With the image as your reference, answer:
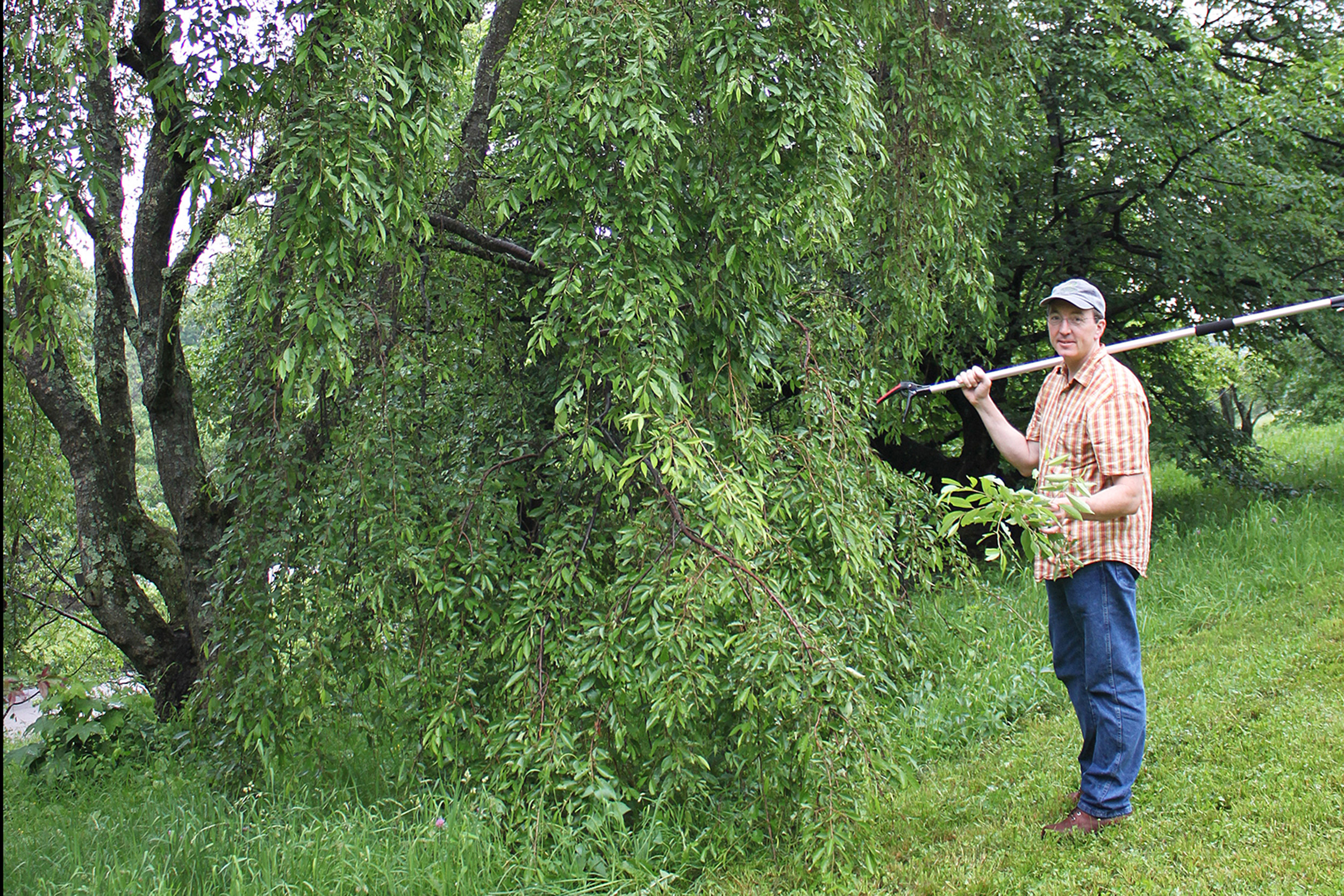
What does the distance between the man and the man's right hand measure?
0.25 m

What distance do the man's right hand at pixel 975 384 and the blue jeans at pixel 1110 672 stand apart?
698 mm

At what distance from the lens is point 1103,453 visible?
3082mm

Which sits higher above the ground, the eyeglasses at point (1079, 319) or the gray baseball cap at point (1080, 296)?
the gray baseball cap at point (1080, 296)

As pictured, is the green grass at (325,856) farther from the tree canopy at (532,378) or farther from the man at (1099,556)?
the man at (1099,556)

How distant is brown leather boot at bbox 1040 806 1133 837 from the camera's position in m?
3.34

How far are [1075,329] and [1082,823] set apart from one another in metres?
1.68

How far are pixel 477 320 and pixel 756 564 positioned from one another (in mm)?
1806

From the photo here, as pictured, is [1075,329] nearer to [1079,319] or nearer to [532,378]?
[1079,319]

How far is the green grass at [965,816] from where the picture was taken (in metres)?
3.19

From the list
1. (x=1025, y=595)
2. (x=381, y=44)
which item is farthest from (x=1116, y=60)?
(x=381, y=44)

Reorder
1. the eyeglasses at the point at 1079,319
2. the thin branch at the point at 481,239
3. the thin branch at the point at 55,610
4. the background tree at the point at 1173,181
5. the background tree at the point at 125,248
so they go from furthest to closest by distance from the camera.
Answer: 1. the background tree at the point at 1173,181
2. the thin branch at the point at 55,610
3. the thin branch at the point at 481,239
4. the eyeglasses at the point at 1079,319
5. the background tree at the point at 125,248

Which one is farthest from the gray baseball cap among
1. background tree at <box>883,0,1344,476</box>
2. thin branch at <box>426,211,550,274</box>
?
background tree at <box>883,0,1344,476</box>

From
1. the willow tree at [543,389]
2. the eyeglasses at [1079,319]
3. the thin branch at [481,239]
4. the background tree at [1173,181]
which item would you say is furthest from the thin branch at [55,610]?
the background tree at [1173,181]

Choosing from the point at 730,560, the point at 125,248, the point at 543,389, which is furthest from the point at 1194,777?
the point at 125,248
